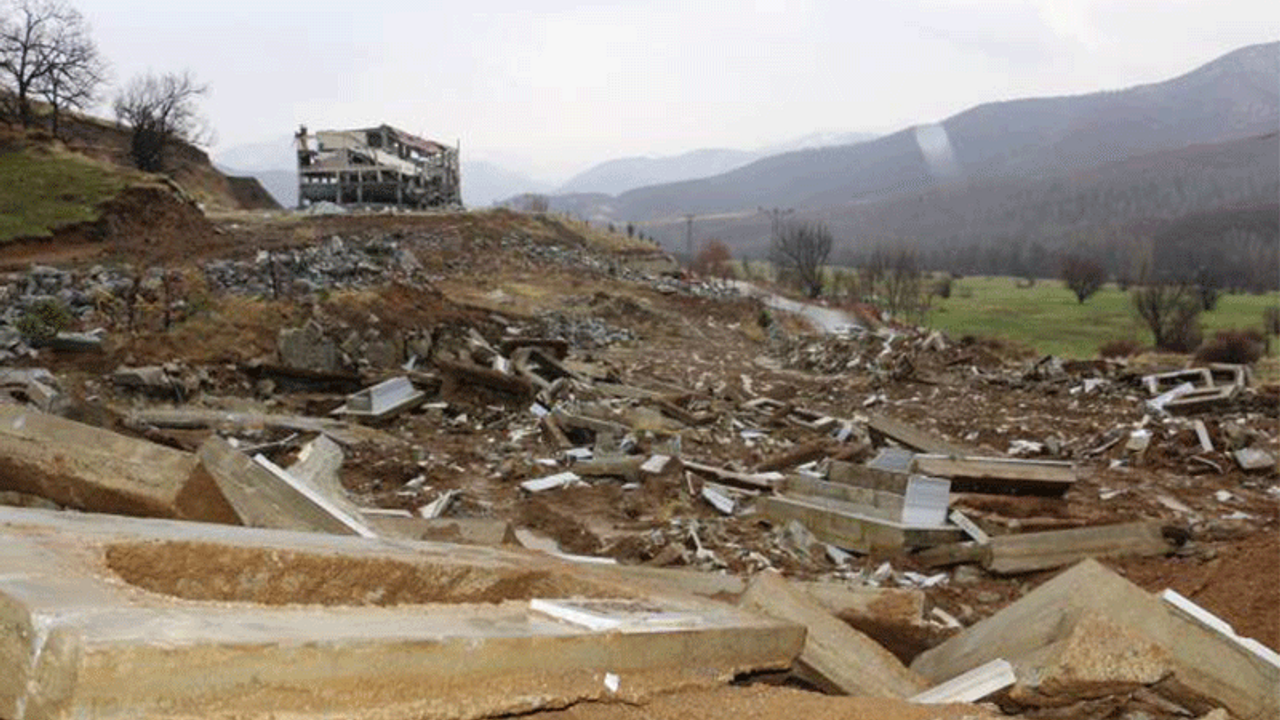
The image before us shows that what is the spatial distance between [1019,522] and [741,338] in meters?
17.8

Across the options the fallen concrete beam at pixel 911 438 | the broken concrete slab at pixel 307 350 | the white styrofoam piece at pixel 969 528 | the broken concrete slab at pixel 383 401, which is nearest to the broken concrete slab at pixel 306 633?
the white styrofoam piece at pixel 969 528

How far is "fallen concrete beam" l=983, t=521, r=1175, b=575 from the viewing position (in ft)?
21.8

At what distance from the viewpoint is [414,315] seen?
14.7 meters

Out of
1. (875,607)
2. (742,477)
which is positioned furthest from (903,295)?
(875,607)

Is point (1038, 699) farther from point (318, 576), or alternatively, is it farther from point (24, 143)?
point (24, 143)

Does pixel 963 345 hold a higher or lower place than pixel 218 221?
lower

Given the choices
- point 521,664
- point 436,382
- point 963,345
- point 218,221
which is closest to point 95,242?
point 218,221

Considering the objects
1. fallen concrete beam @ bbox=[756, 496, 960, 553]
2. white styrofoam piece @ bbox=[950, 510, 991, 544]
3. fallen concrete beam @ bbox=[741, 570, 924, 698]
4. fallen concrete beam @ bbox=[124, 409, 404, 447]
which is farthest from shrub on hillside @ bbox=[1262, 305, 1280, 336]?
fallen concrete beam @ bbox=[741, 570, 924, 698]

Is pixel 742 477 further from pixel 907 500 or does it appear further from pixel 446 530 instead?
pixel 446 530

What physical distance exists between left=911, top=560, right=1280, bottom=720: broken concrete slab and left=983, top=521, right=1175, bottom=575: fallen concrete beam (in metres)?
3.21

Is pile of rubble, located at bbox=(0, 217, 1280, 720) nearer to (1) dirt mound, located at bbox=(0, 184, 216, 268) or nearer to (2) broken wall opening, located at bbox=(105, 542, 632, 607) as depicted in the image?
(2) broken wall opening, located at bbox=(105, 542, 632, 607)

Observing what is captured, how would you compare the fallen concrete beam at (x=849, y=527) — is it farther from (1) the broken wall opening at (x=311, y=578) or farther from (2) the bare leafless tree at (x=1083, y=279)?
(2) the bare leafless tree at (x=1083, y=279)

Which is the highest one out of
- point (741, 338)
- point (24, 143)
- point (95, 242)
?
point (24, 143)

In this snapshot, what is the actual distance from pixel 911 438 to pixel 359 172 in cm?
3918
